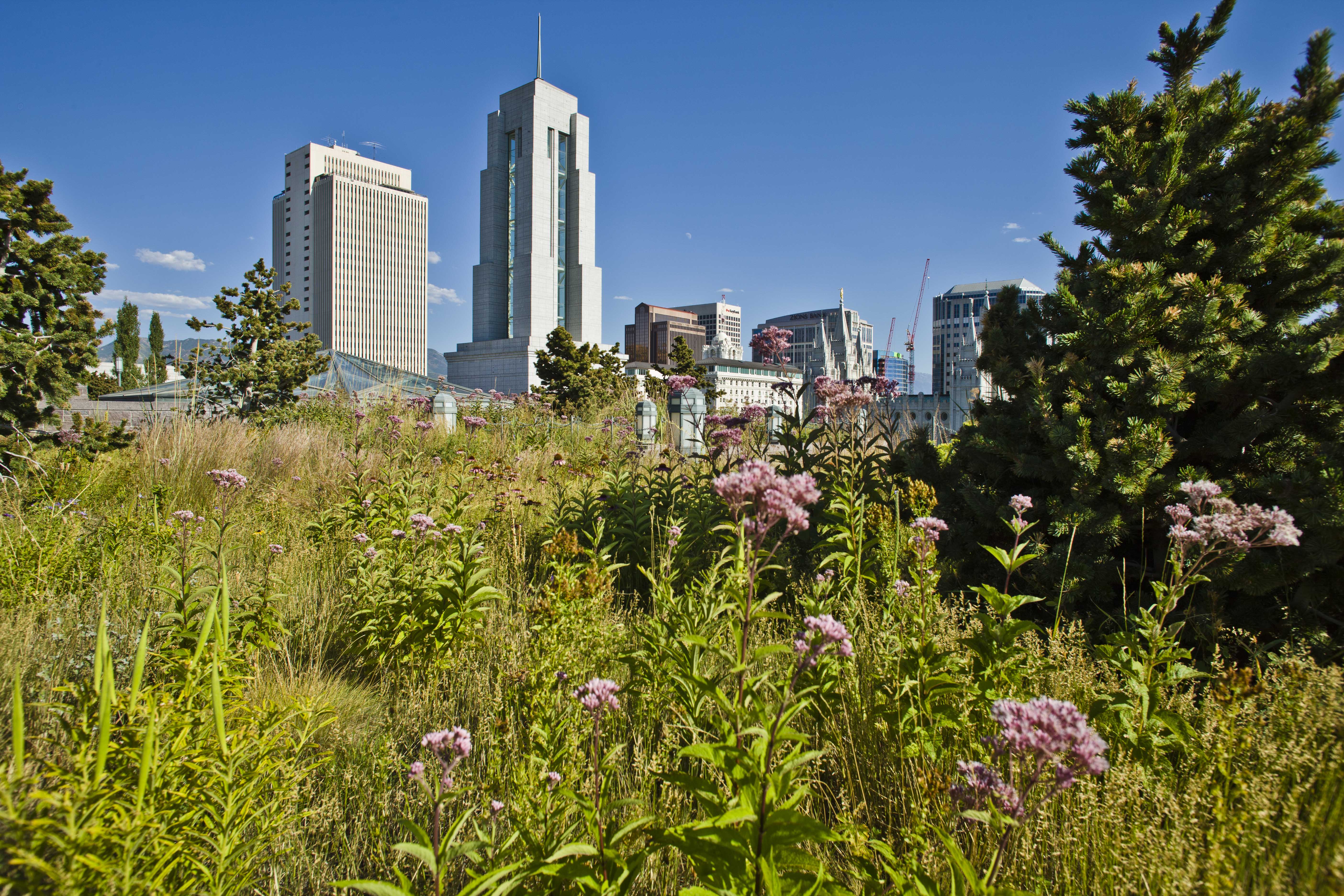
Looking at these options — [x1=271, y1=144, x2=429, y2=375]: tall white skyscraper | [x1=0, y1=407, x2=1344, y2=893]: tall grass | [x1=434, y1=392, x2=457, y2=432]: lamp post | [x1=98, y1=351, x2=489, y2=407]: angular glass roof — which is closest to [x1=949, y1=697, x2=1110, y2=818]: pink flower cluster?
[x1=0, y1=407, x2=1344, y2=893]: tall grass

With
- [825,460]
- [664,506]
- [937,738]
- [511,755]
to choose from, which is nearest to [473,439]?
[664,506]

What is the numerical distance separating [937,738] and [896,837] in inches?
12.8

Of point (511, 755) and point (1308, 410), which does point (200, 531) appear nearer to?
point (511, 755)

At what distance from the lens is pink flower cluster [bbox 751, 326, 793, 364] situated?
509 centimetres

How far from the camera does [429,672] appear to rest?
111 inches

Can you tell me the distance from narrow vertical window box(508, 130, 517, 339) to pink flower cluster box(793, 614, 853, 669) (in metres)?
53.4

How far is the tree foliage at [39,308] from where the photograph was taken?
4082 mm

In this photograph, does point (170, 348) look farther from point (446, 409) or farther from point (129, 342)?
point (446, 409)

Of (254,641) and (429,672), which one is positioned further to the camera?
(429,672)

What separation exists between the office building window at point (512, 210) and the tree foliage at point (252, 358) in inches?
1651

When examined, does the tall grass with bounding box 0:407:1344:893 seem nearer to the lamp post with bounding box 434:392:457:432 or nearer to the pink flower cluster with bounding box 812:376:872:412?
the pink flower cluster with bounding box 812:376:872:412

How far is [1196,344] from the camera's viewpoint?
2.68 meters

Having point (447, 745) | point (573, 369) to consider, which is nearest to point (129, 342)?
point (573, 369)

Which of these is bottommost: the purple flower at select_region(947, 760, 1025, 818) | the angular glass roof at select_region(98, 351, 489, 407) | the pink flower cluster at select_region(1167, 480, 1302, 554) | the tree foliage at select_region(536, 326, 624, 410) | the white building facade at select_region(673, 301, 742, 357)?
the purple flower at select_region(947, 760, 1025, 818)
